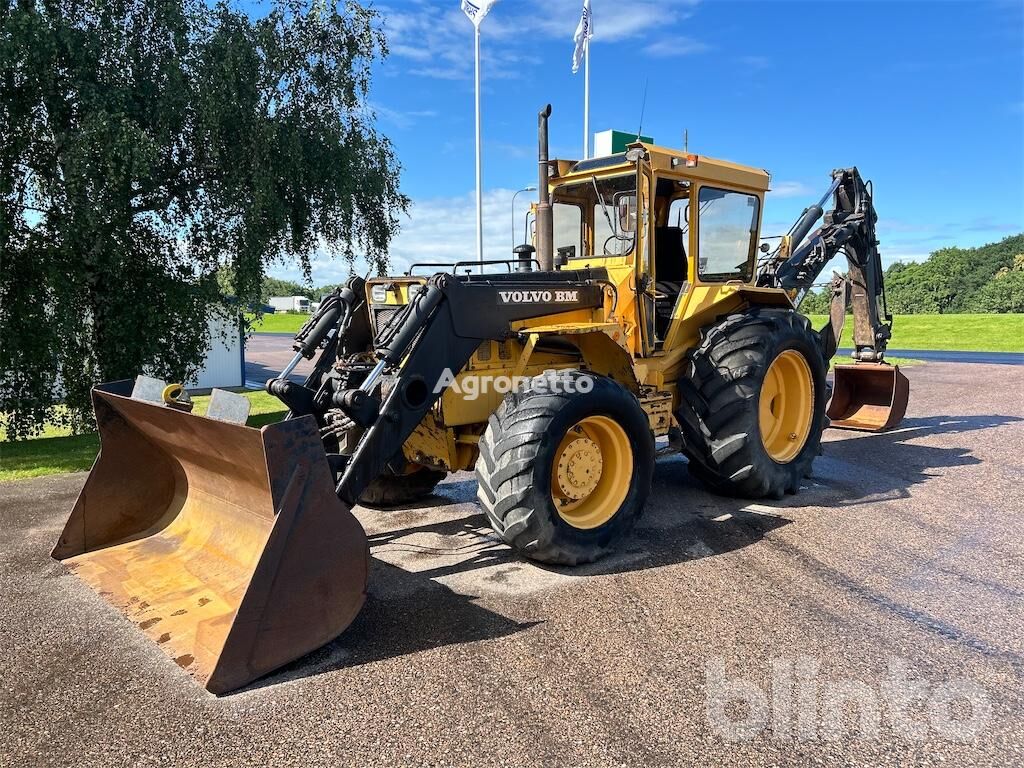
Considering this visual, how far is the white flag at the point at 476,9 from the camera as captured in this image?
638 inches

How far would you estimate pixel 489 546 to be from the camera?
208 inches

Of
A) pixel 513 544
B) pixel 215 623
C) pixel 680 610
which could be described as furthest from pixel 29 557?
pixel 680 610

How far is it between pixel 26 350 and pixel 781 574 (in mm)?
9416

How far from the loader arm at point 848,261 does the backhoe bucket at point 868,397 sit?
0.74 ft

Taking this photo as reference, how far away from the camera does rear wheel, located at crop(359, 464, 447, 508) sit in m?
6.24

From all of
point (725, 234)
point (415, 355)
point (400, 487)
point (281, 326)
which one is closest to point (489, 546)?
point (400, 487)

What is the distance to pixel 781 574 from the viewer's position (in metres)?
4.68

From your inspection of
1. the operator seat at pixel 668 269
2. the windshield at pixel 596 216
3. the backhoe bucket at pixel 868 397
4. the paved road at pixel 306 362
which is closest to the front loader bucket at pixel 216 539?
the windshield at pixel 596 216

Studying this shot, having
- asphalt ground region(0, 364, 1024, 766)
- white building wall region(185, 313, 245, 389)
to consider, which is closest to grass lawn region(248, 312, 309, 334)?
white building wall region(185, 313, 245, 389)

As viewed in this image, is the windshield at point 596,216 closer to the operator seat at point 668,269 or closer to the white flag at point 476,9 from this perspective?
the operator seat at point 668,269

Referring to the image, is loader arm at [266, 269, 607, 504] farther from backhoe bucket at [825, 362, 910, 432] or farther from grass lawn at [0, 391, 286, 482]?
backhoe bucket at [825, 362, 910, 432]

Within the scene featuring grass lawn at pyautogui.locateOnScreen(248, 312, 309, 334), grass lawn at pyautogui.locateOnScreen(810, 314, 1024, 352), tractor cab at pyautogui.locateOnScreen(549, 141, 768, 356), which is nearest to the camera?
tractor cab at pyautogui.locateOnScreen(549, 141, 768, 356)

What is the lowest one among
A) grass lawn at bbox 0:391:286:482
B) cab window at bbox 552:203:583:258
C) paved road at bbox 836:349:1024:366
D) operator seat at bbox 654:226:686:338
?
grass lawn at bbox 0:391:286:482

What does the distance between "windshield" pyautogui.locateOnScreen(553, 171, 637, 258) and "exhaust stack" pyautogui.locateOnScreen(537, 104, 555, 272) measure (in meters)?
0.15
